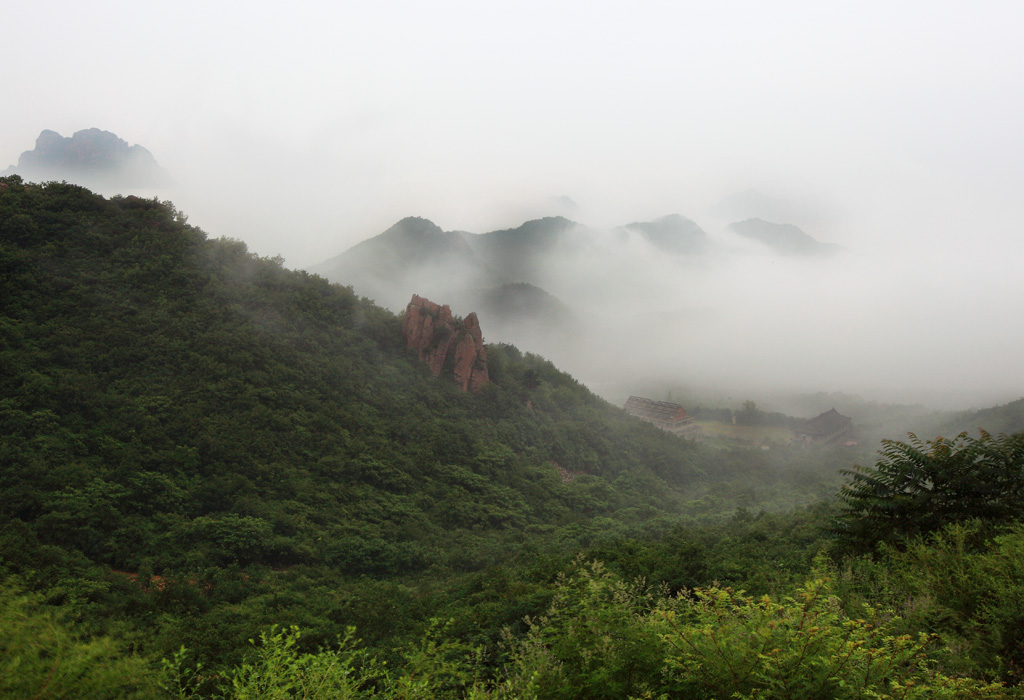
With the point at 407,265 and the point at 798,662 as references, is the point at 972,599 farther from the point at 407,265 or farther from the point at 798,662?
the point at 407,265

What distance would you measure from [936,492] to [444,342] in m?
34.2

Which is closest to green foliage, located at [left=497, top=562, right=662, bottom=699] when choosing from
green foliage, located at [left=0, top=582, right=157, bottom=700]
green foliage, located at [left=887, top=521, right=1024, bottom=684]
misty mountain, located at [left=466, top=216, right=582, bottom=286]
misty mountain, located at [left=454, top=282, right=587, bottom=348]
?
green foliage, located at [left=887, top=521, right=1024, bottom=684]

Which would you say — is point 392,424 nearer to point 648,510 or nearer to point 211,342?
point 211,342

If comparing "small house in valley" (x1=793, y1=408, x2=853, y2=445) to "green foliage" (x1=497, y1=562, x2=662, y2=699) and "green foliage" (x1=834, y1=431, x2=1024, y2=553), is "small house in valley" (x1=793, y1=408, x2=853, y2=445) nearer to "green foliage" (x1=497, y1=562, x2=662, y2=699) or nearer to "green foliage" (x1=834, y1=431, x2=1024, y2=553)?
"green foliage" (x1=834, y1=431, x2=1024, y2=553)

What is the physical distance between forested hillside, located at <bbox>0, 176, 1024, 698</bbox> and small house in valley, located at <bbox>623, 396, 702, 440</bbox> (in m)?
22.9

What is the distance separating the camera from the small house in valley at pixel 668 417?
67625mm

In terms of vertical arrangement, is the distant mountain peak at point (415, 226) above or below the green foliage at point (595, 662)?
above

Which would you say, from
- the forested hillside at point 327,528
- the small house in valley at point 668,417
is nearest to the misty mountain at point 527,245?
the small house in valley at point 668,417

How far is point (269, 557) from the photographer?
18.4 m

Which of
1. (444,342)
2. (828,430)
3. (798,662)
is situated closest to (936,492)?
(798,662)

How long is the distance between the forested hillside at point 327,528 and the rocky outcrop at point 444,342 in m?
1.48

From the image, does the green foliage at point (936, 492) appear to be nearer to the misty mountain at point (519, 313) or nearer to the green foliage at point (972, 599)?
the green foliage at point (972, 599)

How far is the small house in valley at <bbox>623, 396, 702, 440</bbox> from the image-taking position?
67.6 metres

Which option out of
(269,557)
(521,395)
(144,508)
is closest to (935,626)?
(269,557)
